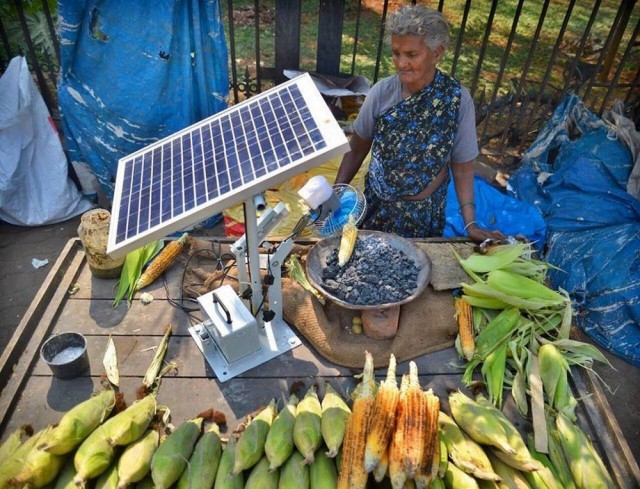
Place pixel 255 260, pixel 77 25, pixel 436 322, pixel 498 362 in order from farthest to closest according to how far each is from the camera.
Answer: pixel 77 25
pixel 436 322
pixel 498 362
pixel 255 260

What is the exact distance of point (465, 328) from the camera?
261 cm

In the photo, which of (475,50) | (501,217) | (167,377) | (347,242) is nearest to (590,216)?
(501,217)

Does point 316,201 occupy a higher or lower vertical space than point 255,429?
higher

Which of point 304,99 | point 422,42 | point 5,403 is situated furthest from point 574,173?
point 5,403

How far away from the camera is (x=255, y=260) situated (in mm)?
2254

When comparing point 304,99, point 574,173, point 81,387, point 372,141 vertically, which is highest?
point 304,99

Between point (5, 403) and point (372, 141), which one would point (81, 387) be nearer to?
point (5, 403)

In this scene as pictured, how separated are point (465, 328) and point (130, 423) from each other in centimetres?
185

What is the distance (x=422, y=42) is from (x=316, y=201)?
1.36 metres

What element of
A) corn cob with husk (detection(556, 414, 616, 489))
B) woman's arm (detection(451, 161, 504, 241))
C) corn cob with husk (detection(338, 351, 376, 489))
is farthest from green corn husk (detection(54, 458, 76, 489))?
woman's arm (detection(451, 161, 504, 241))

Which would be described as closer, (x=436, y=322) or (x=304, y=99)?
(x=304, y=99)

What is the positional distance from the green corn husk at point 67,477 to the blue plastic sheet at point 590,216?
3.62 meters

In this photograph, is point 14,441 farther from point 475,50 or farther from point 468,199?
point 475,50

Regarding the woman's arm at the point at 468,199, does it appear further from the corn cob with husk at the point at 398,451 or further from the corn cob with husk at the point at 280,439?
the corn cob with husk at the point at 280,439
